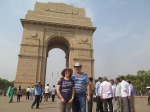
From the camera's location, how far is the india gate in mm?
26250

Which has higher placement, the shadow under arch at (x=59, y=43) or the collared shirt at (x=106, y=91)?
the shadow under arch at (x=59, y=43)

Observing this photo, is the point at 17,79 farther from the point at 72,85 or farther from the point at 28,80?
the point at 72,85

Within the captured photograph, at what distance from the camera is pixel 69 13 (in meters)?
30.2

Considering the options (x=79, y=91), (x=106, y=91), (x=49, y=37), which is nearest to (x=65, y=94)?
(x=79, y=91)

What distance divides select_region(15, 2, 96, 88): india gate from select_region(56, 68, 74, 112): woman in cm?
2104

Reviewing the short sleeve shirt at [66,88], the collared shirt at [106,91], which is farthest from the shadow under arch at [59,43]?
the short sleeve shirt at [66,88]

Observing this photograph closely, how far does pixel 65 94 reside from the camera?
199 inches

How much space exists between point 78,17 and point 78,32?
8.56 ft

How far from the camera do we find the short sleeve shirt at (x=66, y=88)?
198 inches

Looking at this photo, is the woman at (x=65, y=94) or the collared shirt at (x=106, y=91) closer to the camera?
the woman at (x=65, y=94)

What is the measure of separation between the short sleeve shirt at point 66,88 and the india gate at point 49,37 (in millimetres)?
21052

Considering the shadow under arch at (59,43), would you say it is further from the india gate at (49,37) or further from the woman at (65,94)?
the woman at (65,94)

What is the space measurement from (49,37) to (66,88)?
2371 cm

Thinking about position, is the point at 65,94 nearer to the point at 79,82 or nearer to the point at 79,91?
the point at 79,91
